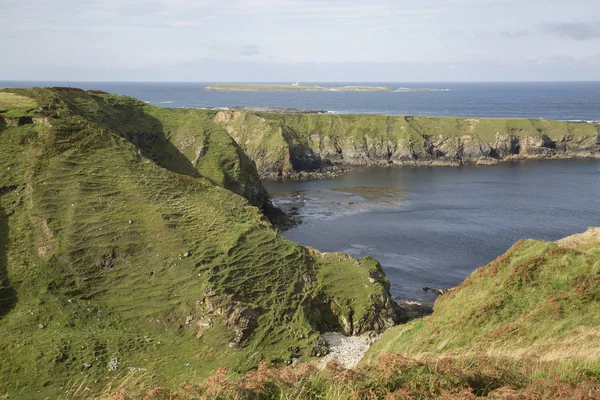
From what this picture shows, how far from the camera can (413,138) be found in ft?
427

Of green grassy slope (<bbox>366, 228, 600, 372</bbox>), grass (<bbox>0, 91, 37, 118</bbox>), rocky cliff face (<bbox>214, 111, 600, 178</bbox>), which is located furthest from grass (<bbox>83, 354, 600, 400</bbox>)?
rocky cliff face (<bbox>214, 111, 600, 178</bbox>)

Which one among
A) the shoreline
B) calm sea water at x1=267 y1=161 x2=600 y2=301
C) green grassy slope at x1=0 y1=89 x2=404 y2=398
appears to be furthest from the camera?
the shoreline

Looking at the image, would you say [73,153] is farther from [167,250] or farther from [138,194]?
[167,250]

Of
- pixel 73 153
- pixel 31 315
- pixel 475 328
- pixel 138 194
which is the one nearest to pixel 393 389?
pixel 475 328

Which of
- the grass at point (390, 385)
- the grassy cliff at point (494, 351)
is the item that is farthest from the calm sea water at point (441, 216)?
the grass at point (390, 385)

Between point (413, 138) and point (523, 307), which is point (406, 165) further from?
point (523, 307)

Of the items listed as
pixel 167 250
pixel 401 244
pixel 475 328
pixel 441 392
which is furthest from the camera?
pixel 401 244

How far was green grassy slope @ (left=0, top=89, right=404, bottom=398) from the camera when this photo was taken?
28578 mm

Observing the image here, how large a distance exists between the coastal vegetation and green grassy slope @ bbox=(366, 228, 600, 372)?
97 millimetres

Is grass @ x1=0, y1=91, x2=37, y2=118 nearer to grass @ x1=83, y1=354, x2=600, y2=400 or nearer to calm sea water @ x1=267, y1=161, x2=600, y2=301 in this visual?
calm sea water @ x1=267, y1=161, x2=600, y2=301

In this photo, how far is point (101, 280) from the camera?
34500 mm

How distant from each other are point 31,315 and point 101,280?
17.7 feet

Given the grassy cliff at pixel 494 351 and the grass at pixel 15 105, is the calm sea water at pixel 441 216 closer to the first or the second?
the grassy cliff at pixel 494 351

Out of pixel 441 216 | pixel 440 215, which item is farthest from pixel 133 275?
pixel 440 215
